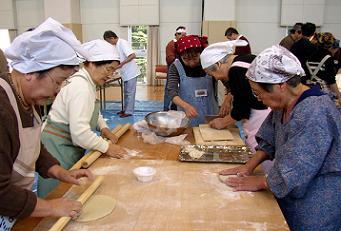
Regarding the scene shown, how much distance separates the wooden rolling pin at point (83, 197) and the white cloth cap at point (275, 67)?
708mm

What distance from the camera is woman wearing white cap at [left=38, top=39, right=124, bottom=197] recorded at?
5.13 feet

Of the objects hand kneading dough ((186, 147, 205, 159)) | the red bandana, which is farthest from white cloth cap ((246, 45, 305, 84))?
the red bandana

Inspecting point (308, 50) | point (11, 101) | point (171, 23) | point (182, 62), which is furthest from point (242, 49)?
point (11, 101)

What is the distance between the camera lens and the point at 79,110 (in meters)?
1.55

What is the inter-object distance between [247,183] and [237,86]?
0.70 m

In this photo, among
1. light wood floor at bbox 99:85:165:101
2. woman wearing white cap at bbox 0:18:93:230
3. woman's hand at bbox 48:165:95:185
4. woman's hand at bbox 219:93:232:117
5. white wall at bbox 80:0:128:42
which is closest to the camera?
woman wearing white cap at bbox 0:18:93:230

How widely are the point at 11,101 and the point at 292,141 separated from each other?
0.89 m

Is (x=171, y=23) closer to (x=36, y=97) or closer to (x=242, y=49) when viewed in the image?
(x=242, y=49)

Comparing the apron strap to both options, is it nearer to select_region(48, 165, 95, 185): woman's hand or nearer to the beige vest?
the beige vest

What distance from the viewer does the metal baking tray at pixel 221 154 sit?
1.52m

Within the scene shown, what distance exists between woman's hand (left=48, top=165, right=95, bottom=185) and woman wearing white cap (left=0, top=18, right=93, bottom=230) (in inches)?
8.6

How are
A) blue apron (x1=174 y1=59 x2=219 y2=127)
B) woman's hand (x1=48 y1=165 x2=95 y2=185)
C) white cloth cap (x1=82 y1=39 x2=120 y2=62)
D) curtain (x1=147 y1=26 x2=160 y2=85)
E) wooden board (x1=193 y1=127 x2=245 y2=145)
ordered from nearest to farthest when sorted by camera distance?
woman's hand (x1=48 y1=165 x2=95 y2=185) → white cloth cap (x1=82 y1=39 x2=120 y2=62) → wooden board (x1=193 y1=127 x2=245 y2=145) → blue apron (x1=174 y1=59 x2=219 y2=127) → curtain (x1=147 y1=26 x2=160 y2=85)

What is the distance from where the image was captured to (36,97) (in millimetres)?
1017

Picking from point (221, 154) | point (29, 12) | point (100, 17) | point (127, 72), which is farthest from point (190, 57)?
point (29, 12)
